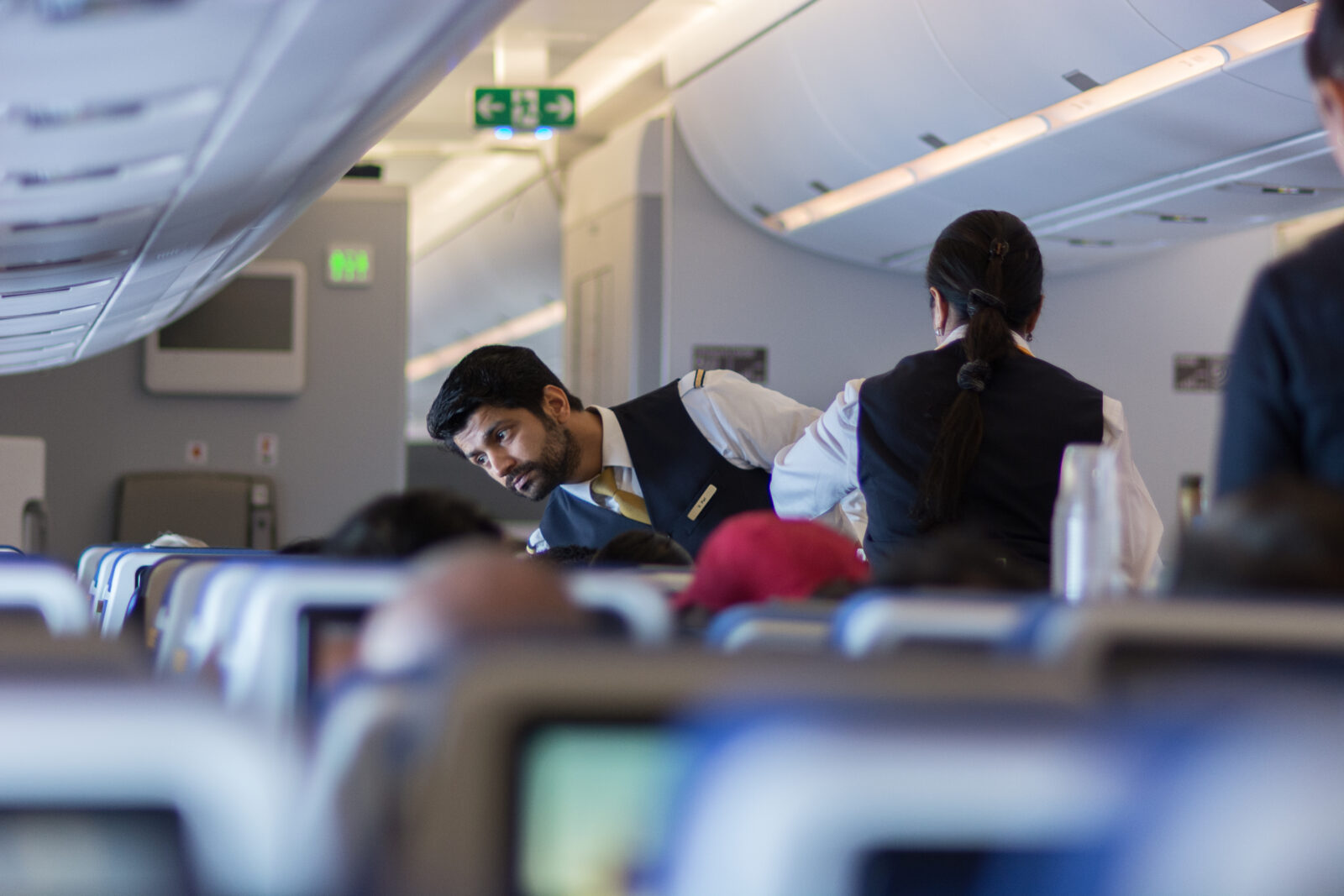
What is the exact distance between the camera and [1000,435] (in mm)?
2549

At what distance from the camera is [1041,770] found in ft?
2.25

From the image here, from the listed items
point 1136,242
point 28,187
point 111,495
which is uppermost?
point 1136,242

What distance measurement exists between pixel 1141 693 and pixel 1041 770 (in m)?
0.09

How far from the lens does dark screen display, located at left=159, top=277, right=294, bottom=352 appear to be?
6922 mm

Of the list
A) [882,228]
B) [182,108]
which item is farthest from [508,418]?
[882,228]

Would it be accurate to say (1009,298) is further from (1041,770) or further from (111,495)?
(111,495)

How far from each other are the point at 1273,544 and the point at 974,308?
1.56m

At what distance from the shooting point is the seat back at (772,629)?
112 cm

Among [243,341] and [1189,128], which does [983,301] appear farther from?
[243,341]

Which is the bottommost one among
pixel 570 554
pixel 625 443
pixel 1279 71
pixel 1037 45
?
pixel 570 554

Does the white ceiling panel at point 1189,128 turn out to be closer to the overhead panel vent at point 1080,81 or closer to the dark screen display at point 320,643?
the overhead panel vent at point 1080,81

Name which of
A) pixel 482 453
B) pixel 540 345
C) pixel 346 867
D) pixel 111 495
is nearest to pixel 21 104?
pixel 482 453

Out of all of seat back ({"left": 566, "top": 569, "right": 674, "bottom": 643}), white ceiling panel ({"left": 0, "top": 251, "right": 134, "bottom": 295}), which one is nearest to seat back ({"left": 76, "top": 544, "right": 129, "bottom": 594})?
white ceiling panel ({"left": 0, "top": 251, "right": 134, "bottom": 295})

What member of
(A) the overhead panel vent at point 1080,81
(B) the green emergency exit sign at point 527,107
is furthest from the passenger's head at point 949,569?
(B) the green emergency exit sign at point 527,107
